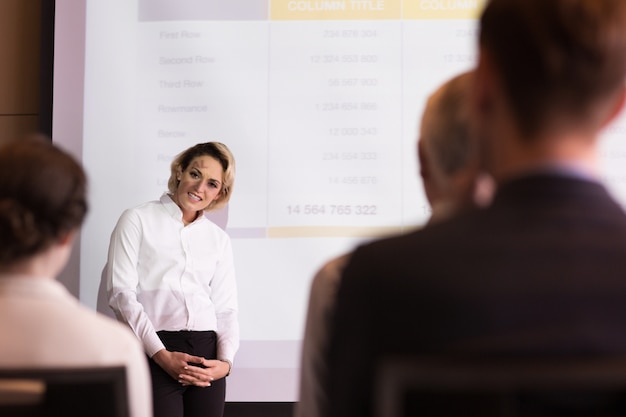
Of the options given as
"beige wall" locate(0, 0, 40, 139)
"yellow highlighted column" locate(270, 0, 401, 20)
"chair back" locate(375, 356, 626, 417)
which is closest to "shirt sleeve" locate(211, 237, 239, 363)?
"yellow highlighted column" locate(270, 0, 401, 20)

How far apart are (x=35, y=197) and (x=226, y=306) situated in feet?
7.28

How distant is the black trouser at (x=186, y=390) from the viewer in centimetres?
321

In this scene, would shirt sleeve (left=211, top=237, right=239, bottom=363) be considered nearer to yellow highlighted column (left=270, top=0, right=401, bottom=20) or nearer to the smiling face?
the smiling face

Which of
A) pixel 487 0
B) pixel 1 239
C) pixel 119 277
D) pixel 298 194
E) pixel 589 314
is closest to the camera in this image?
pixel 589 314

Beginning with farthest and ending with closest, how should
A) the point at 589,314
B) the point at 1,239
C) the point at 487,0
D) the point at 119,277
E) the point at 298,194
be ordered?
the point at 298,194
the point at 119,277
the point at 1,239
the point at 487,0
the point at 589,314

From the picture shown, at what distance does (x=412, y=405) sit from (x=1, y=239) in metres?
0.81

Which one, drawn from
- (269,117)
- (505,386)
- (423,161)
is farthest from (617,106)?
(269,117)

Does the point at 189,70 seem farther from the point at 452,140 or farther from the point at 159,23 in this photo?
the point at 452,140

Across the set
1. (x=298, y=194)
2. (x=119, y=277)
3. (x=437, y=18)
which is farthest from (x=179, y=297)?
(x=437, y=18)

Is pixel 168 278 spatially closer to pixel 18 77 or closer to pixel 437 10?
pixel 18 77

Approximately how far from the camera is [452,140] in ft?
4.64

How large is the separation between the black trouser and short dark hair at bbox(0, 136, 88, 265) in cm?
196

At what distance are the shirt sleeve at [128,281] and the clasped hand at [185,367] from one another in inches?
1.8

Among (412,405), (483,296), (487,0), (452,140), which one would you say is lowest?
(412,405)
